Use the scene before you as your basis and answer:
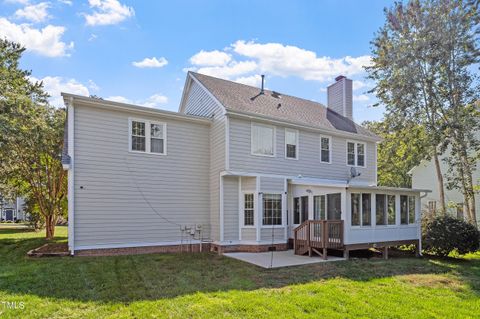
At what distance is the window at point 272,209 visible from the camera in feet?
40.9

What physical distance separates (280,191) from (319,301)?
7.02m

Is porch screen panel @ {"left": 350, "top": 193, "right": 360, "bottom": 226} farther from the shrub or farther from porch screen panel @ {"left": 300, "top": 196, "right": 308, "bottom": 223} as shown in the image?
the shrub

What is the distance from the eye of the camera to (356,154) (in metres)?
15.8

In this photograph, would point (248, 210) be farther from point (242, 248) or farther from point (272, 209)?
point (242, 248)

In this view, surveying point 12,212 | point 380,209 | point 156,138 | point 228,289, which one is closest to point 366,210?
point 380,209

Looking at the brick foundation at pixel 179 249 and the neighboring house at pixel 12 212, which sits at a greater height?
the brick foundation at pixel 179 249

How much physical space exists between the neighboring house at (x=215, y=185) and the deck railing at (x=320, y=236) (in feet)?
0.11

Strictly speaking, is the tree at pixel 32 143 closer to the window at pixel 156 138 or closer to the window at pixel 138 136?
the window at pixel 138 136

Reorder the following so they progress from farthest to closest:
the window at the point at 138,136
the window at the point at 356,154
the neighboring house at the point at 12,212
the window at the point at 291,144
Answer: the neighboring house at the point at 12,212 < the window at the point at 356,154 < the window at the point at 291,144 < the window at the point at 138,136

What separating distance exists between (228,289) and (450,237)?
8737mm

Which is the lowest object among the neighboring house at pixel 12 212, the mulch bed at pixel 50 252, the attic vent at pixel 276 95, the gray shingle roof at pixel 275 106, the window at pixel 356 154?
the neighboring house at pixel 12 212

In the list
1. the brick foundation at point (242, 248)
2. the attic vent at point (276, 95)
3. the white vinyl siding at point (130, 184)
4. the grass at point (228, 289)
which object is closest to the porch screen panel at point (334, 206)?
the grass at point (228, 289)

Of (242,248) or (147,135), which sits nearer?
(147,135)

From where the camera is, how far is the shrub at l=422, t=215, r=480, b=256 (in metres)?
11.3
